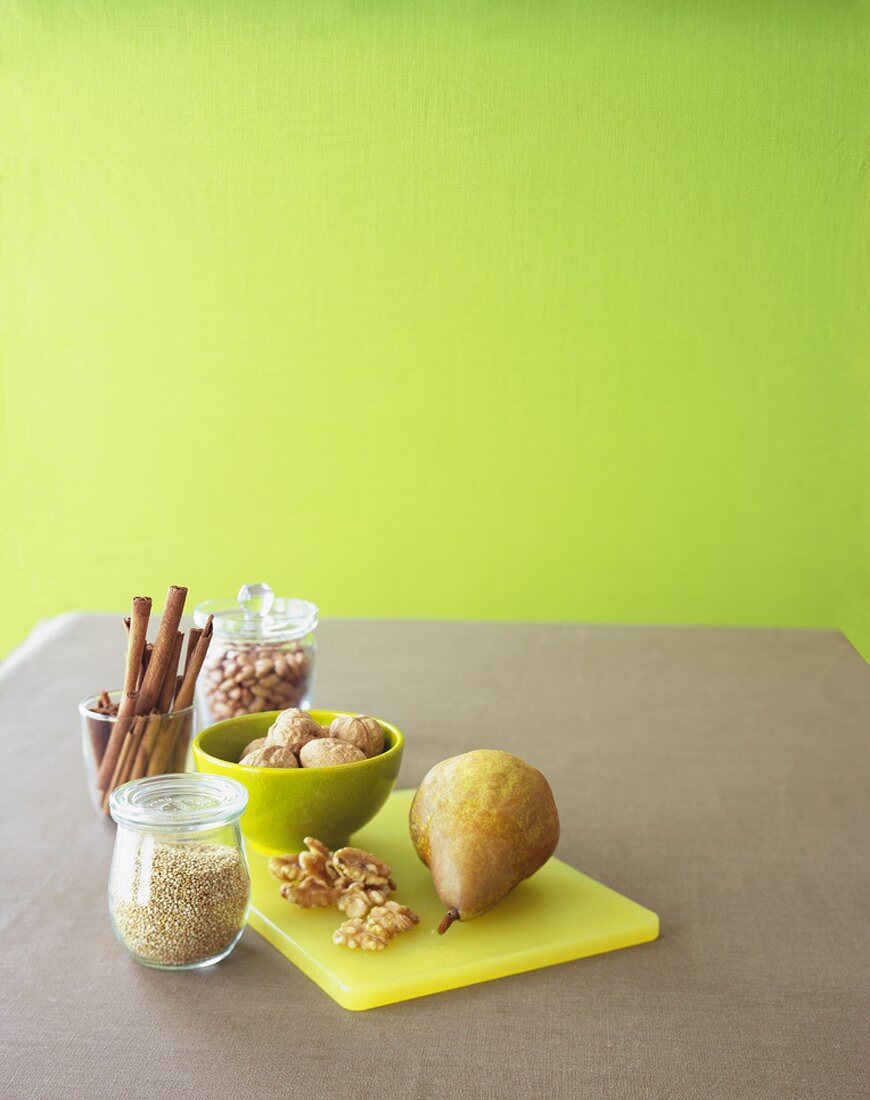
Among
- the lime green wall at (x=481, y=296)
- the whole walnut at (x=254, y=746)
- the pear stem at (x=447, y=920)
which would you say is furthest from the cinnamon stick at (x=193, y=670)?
the lime green wall at (x=481, y=296)

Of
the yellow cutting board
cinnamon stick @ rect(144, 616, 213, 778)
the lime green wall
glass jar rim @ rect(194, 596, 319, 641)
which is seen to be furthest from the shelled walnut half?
the lime green wall

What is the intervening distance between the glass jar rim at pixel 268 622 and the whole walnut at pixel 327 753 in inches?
10.2

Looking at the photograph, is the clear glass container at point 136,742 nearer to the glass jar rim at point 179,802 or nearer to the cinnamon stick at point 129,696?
the cinnamon stick at point 129,696

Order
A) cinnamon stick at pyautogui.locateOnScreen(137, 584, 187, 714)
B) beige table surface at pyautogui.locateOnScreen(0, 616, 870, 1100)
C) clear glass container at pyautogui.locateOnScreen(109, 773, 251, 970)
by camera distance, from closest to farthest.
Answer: beige table surface at pyautogui.locateOnScreen(0, 616, 870, 1100) → clear glass container at pyautogui.locateOnScreen(109, 773, 251, 970) → cinnamon stick at pyautogui.locateOnScreen(137, 584, 187, 714)

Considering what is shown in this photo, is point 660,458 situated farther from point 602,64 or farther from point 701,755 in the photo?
point 701,755

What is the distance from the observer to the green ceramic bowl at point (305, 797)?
0.86 metres

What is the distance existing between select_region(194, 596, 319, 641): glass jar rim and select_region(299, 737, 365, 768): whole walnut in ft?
0.85

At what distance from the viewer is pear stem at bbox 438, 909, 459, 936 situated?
77 centimetres

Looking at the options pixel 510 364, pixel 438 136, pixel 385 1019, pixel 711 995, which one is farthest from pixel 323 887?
pixel 438 136

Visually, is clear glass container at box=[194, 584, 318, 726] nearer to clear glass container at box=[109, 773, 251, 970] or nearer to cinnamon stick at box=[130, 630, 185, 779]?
cinnamon stick at box=[130, 630, 185, 779]

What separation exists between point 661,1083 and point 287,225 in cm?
329

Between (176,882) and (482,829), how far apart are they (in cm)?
19

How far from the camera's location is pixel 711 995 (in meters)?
0.72

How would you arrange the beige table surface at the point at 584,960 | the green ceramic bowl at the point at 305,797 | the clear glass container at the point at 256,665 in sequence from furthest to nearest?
the clear glass container at the point at 256,665
the green ceramic bowl at the point at 305,797
the beige table surface at the point at 584,960
